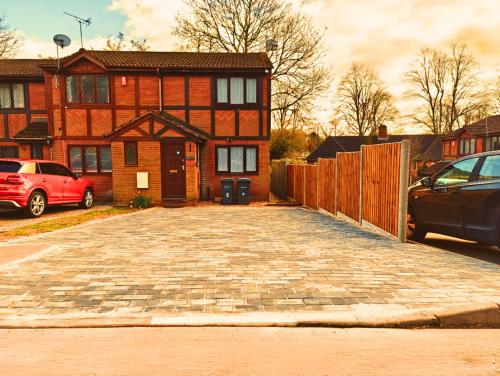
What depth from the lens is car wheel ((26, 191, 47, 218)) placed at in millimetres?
10305

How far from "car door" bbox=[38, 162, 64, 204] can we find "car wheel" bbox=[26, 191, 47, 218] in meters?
0.23

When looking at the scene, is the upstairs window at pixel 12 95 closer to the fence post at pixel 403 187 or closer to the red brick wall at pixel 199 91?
the red brick wall at pixel 199 91

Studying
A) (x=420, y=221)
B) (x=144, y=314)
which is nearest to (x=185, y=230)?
(x=144, y=314)

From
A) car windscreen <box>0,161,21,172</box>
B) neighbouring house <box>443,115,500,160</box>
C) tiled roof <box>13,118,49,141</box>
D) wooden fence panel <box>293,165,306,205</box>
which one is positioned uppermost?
neighbouring house <box>443,115,500,160</box>

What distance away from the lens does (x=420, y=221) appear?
7285 mm

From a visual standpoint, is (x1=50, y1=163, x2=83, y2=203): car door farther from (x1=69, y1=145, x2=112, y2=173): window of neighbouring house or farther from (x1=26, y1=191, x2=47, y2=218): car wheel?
(x1=69, y1=145, x2=112, y2=173): window of neighbouring house

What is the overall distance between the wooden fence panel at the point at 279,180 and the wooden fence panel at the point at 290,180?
0.38m

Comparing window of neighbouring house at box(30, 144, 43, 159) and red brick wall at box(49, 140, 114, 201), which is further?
window of neighbouring house at box(30, 144, 43, 159)

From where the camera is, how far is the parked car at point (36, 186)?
9812mm

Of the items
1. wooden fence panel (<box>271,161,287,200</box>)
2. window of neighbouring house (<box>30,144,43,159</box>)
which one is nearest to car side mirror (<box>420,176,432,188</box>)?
wooden fence panel (<box>271,161,287,200</box>)

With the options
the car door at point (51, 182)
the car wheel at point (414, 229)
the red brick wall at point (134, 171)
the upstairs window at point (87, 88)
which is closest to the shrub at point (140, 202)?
the red brick wall at point (134, 171)

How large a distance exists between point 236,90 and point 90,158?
780cm

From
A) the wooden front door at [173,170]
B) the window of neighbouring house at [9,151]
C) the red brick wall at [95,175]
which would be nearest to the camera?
the wooden front door at [173,170]

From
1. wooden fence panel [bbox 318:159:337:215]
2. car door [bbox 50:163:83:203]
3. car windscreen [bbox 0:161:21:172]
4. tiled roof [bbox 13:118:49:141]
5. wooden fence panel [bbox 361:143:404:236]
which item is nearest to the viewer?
wooden fence panel [bbox 361:143:404:236]
